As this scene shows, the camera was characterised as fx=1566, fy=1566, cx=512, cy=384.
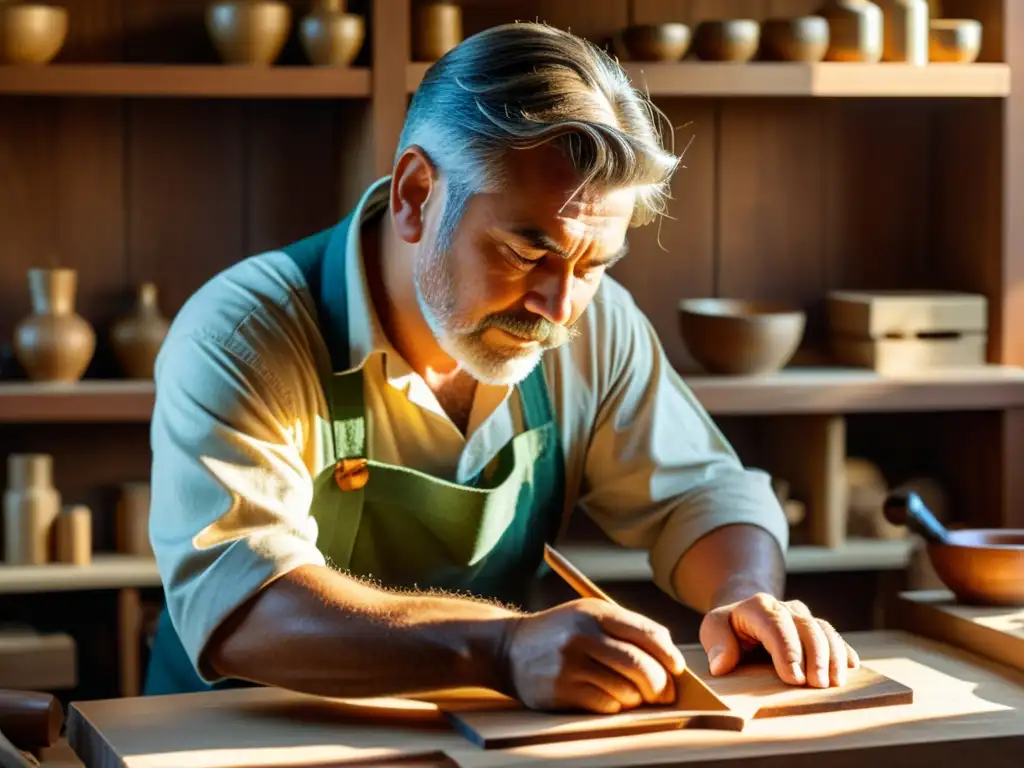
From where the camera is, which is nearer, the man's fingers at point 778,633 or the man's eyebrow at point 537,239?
the man's fingers at point 778,633

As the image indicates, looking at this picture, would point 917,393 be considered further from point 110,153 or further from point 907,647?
point 110,153

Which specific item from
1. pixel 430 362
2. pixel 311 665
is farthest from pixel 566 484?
pixel 311 665

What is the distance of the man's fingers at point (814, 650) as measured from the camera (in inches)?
68.7

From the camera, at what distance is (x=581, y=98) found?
6.20ft

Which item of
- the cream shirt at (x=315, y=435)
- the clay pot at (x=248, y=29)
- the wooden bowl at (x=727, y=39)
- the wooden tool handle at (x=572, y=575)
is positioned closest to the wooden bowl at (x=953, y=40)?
the wooden bowl at (x=727, y=39)

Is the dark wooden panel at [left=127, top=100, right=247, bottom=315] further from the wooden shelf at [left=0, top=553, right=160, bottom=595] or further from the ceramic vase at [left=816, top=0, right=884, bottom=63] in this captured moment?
the ceramic vase at [left=816, top=0, right=884, bottom=63]

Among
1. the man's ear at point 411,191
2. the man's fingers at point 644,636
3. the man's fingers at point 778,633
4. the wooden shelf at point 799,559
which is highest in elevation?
the man's ear at point 411,191

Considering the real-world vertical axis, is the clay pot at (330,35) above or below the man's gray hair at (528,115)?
above

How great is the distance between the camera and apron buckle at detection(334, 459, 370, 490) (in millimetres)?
2090

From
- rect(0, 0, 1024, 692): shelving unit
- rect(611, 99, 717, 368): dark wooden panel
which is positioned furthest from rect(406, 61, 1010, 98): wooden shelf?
rect(611, 99, 717, 368): dark wooden panel

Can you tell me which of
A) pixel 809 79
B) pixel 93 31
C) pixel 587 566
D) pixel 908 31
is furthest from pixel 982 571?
pixel 93 31

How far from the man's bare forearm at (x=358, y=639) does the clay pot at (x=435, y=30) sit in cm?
153

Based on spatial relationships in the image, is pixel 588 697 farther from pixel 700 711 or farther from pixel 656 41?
pixel 656 41

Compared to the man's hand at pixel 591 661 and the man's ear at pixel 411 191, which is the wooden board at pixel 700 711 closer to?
the man's hand at pixel 591 661
